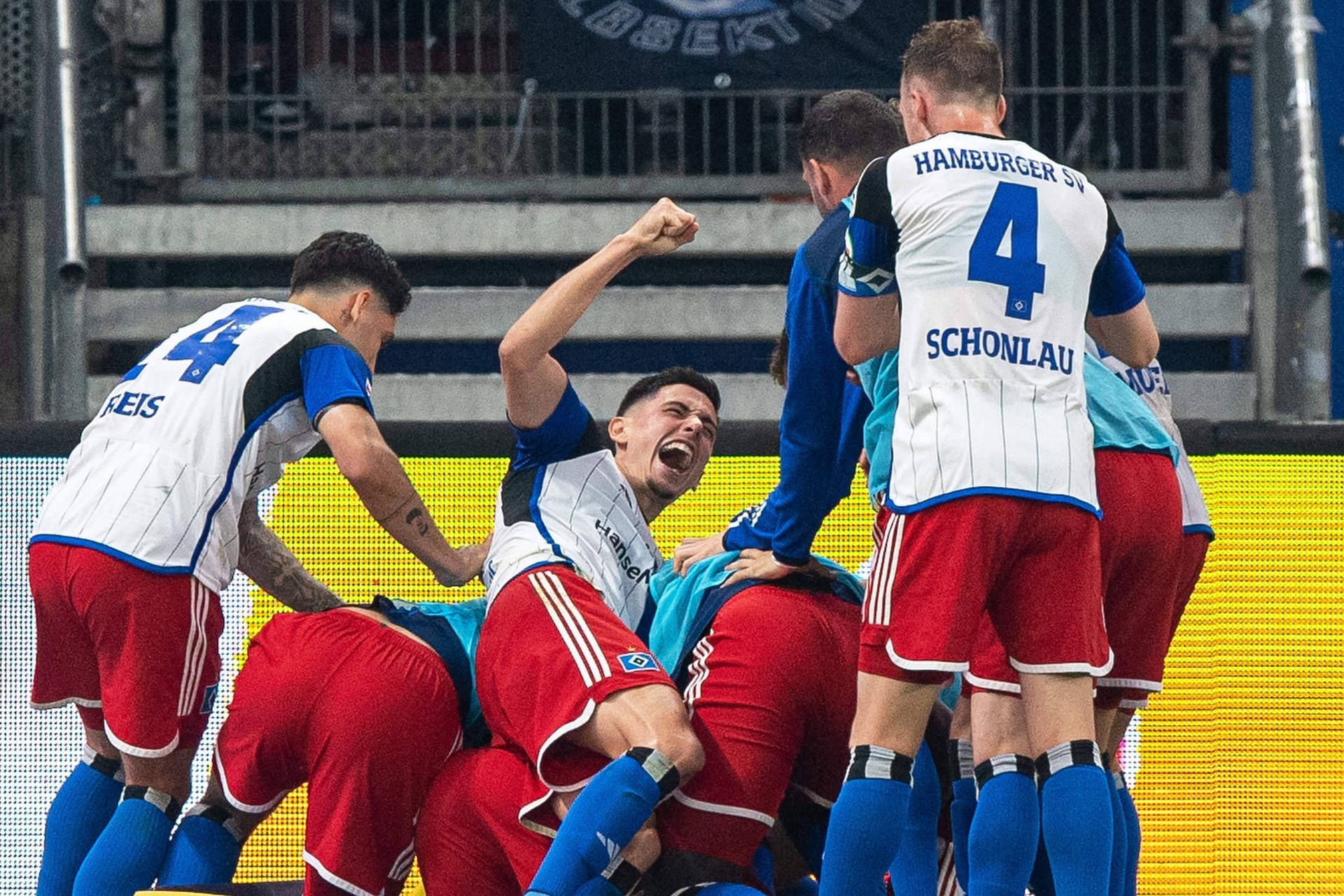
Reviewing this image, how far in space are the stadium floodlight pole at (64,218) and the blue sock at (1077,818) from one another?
509 cm

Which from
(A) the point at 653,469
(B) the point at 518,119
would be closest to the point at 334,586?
(A) the point at 653,469

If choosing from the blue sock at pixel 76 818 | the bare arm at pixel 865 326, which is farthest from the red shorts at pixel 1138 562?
the blue sock at pixel 76 818

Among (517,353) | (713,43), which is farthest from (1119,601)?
(713,43)

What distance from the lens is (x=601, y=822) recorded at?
11.0ft

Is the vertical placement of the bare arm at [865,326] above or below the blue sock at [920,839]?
above

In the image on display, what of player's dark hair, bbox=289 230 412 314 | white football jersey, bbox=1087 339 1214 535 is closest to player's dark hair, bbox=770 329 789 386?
white football jersey, bbox=1087 339 1214 535

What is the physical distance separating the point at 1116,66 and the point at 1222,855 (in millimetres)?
5020

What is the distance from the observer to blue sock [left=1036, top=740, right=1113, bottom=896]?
314cm

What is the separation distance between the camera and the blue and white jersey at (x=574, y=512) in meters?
3.98

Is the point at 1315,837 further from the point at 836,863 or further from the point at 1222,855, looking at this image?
the point at 836,863

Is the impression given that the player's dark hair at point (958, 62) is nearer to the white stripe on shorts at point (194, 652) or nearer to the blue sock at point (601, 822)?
the blue sock at point (601, 822)

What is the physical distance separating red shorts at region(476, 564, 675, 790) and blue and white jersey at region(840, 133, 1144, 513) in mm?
716

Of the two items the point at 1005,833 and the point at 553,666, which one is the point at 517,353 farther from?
the point at 1005,833

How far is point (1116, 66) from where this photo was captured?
28.1 feet
